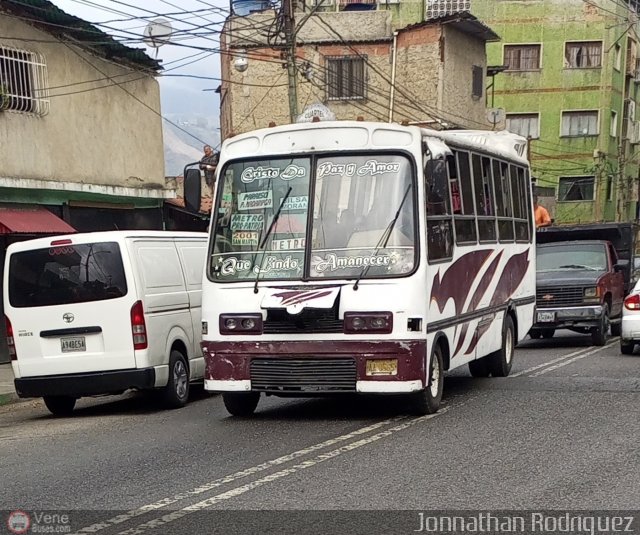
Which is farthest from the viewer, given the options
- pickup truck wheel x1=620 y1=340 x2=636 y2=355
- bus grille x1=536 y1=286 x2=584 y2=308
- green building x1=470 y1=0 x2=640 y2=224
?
green building x1=470 y1=0 x2=640 y2=224

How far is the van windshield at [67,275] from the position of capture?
464 inches

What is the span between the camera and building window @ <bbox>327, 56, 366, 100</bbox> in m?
37.3

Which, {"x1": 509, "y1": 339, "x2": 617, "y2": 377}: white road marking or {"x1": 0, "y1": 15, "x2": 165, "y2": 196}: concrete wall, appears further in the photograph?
{"x1": 0, "y1": 15, "x2": 165, "y2": 196}: concrete wall

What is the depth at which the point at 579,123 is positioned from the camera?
171ft

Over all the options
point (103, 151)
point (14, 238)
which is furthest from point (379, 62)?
point (14, 238)

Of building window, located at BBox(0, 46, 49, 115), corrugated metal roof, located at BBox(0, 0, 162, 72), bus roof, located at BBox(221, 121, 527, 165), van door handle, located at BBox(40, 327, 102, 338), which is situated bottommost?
van door handle, located at BBox(40, 327, 102, 338)

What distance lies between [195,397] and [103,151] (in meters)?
10.0

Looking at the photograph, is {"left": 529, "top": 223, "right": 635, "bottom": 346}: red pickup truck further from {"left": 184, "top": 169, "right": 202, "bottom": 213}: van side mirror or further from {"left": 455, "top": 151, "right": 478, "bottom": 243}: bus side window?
{"left": 184, "top": 169, "right": 202, "bottom": 213}: van side mirror

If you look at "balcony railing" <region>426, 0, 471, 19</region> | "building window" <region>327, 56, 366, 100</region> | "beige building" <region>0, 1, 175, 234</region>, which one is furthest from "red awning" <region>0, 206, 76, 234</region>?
"balcony railing" <region>426, 0, 471, 19</region>

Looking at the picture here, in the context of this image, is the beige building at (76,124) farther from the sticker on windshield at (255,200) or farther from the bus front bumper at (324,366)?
the bus front bumper at (324,366)

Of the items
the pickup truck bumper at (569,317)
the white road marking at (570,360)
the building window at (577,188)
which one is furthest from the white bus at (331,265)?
the building window at (577,188)

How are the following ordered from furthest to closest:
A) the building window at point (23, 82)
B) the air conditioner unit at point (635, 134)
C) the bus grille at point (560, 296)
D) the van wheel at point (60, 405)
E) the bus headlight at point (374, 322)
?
1. the air conditioner unit at point (635, 134)
2. the bus grille at point (560, 296)
3. the building window at point (23, 82)
4. the van wheel at point (60, 405)
5. the bus headlight at point (374, 322)

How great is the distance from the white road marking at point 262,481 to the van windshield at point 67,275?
12.5ft

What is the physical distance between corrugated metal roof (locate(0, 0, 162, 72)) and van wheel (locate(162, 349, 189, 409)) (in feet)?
31.6
